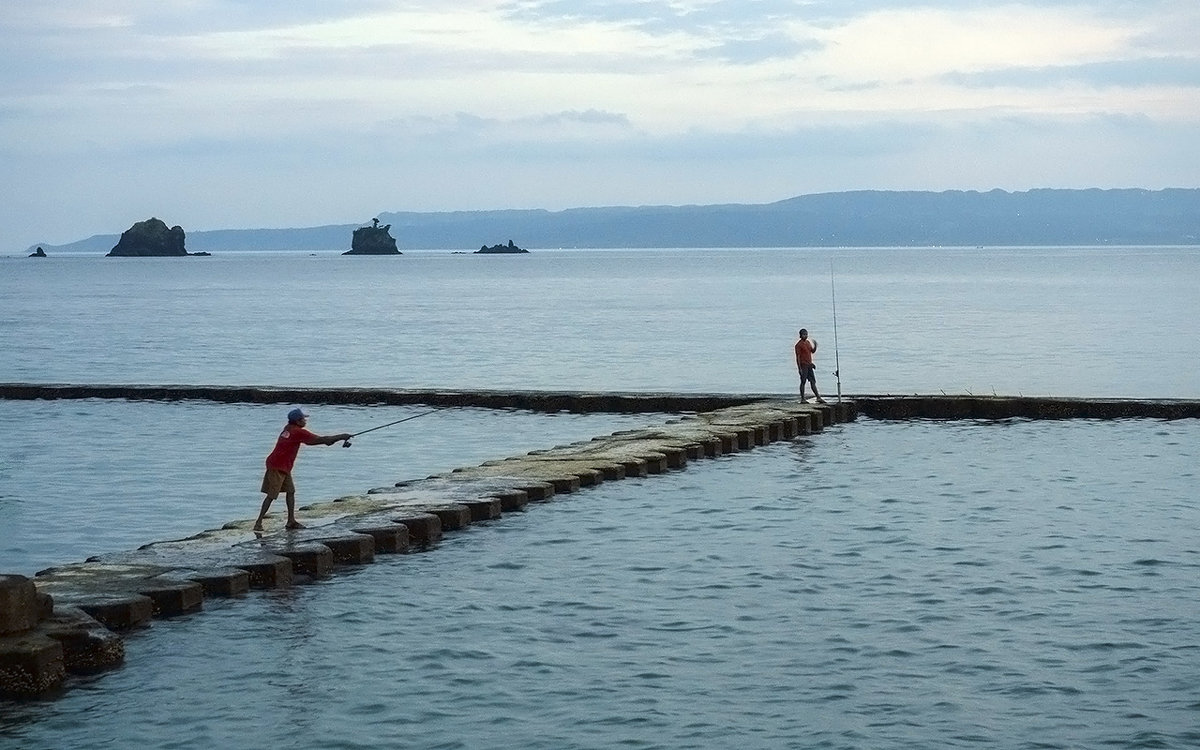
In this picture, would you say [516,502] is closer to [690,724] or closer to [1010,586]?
[1010,586]

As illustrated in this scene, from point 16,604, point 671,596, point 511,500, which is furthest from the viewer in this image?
point 511,500

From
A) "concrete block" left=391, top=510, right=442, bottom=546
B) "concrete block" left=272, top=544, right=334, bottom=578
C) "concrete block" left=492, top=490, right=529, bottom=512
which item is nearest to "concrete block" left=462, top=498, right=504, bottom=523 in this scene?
"concrete block" left=492, top=490, right=529, bottom=512

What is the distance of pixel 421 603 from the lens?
Result: 15977 millimetres

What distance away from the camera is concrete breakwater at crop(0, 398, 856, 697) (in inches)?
505

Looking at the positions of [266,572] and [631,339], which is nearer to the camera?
[266,572]

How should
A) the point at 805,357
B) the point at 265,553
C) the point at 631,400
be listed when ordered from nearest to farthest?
the point at 265,553
the point at 805,357
the point at 631,400

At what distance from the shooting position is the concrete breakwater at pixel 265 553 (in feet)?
42.1

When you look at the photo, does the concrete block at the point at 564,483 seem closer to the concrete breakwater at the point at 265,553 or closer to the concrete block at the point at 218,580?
the concrete breakwater at the point at 265,553

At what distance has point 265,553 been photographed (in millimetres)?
16906

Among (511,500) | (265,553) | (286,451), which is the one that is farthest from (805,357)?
(265,553)

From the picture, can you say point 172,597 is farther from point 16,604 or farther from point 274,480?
point 274,480

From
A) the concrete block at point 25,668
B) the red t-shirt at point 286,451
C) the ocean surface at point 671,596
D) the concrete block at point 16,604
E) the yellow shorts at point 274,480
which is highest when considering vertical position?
the red t-shirt at point 286,451

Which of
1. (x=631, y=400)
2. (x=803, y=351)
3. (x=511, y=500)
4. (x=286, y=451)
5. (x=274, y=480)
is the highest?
(x=803, y=351)

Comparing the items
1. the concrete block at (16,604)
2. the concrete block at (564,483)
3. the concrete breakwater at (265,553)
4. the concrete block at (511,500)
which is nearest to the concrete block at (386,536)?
the concrete breakwater at (265,553)
